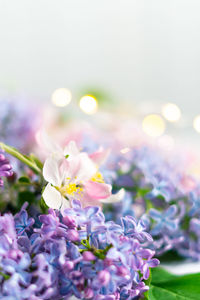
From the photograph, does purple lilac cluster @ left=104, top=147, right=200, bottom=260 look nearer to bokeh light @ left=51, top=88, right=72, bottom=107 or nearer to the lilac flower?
the lilac flower

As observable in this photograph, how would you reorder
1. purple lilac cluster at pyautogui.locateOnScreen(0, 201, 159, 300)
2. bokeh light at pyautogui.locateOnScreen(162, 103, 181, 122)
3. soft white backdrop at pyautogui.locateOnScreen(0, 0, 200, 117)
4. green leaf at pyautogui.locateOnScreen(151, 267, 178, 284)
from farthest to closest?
soft white backdrop at pyautogui.locateOnScreen(0, 0, 200, 117)
bokeh light at pyautogui.locateOnScreen(162, 103, 181, 122)
green leaf at pyautogui.locateOnScreen(151, 267, 178, 284)
purple lilac cluster at pyautogui.locateOnScreen(0, 201, 159, 300)

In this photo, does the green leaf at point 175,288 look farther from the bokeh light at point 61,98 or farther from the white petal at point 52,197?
the bokeh light at point 61,98

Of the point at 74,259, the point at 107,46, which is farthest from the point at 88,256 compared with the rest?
the point at 107,46

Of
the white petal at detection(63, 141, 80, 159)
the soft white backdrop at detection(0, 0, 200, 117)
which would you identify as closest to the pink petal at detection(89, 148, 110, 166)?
the white petal at detection(63, 141, 80, 159)

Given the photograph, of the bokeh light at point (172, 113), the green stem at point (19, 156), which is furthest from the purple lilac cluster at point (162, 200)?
the bokeh light at point (172, 113)

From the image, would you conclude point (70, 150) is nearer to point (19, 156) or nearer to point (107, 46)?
point (19, 156)

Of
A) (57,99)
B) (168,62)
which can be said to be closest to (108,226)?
(57,99)
